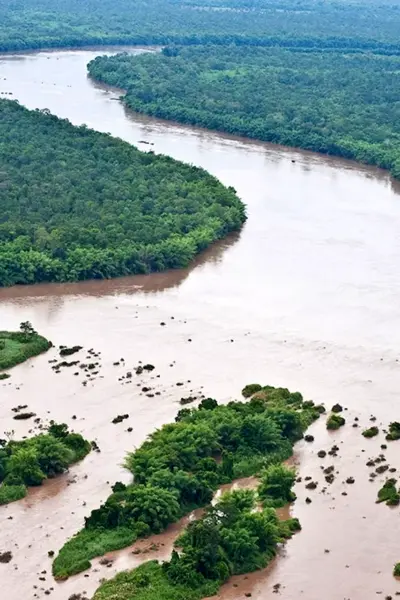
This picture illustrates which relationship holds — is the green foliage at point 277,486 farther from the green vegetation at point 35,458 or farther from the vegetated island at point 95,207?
the vegetated island at point 95,207

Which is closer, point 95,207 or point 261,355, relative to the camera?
point 261,355

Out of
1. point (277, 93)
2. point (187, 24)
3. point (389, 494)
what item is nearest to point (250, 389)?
point (389, 494)

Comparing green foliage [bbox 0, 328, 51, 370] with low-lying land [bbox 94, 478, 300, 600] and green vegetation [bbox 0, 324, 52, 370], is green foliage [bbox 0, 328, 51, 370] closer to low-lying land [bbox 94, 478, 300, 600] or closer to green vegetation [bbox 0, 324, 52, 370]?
green vegetation [bbox 0, 324, 52, 370]

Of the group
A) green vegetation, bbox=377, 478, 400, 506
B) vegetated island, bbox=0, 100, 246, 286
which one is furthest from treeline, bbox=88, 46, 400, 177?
green vegetation, bbox=377, 478, 400, 506

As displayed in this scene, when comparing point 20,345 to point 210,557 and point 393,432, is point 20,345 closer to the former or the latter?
point 393,432

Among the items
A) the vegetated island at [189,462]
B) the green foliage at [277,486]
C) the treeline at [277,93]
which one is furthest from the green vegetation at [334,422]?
the treeline at [277,93]

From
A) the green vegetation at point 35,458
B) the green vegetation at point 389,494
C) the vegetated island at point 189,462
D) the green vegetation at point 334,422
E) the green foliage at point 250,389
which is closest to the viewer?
the vegetated island at point 189,462
